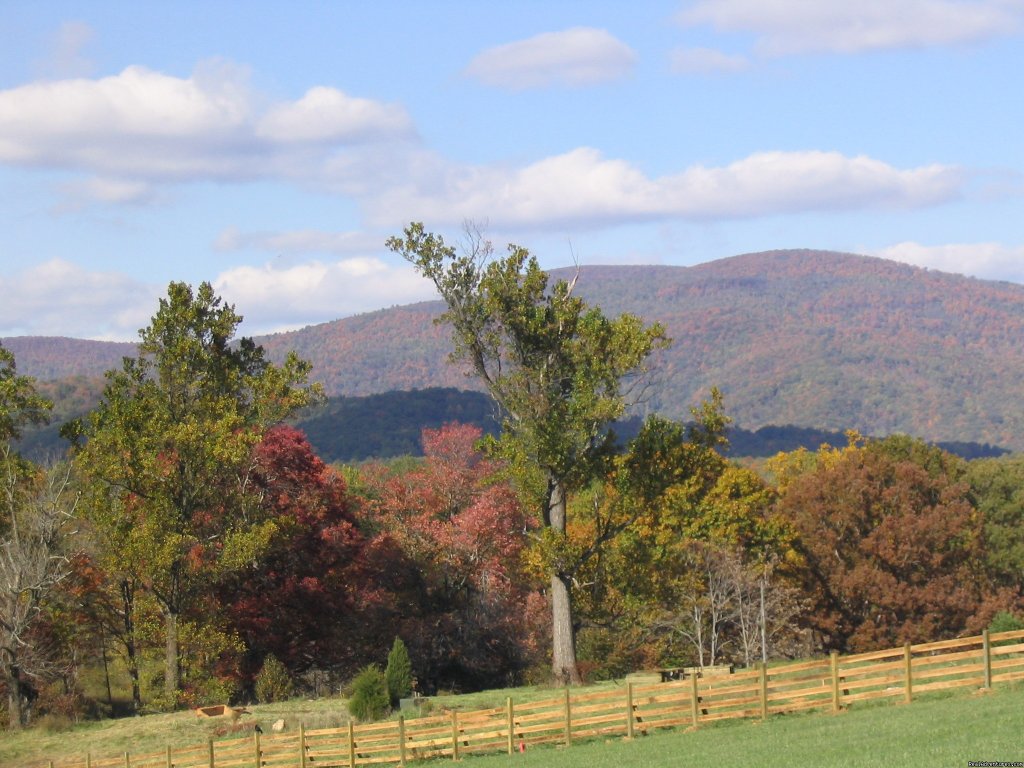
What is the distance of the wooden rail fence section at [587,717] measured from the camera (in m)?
Answer: 26.4

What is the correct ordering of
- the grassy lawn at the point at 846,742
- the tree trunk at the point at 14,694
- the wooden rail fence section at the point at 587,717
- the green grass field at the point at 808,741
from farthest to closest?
the tree trunk at the point at 14,694
the wooden rail fence section at the point at 587,717
the green grass field at the point at 808,741
the grassy lawn at the point at 846,742

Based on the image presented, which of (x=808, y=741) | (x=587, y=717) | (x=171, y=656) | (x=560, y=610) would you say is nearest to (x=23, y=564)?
(x=171, y=656)

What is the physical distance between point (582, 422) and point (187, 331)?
12.9m

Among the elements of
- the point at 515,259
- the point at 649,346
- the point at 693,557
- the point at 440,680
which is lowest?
the point at 440,680

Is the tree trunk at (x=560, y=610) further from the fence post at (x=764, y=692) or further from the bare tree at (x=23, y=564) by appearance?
the bare tree at (x=23, y=564)

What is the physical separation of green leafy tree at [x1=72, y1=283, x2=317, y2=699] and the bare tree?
1596 mm

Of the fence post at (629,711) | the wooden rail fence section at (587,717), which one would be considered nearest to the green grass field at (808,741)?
the fence post at (629,711)

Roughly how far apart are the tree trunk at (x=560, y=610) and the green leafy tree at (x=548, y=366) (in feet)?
0.10

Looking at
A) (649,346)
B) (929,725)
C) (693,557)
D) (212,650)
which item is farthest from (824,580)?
(929,725)

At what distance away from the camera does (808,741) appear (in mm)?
21609

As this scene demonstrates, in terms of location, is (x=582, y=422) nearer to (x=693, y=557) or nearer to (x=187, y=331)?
(x=187, y=331)

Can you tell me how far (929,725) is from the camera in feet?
68.8

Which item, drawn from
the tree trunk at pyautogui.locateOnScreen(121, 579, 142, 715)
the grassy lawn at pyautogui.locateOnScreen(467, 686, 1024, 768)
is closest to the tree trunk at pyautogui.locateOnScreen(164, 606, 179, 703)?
the tree trunk at pyautogui.locateOnScreen(121, 579, 142, 715)

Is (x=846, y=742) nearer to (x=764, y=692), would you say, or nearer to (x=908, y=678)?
(x=908, y=678)
